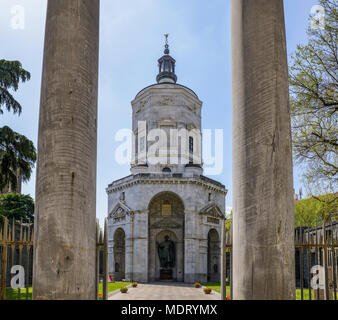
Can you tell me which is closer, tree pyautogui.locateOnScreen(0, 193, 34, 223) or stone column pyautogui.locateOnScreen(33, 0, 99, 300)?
stone column pyautogui.locateOnScreen(33, 0, 99, 300)

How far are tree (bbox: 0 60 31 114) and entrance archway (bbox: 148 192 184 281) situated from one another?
2015 cm

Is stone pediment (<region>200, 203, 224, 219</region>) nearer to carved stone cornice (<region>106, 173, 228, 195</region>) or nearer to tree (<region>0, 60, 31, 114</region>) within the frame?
carved stone cornice (<region>106, 173, 228, 195</region>)

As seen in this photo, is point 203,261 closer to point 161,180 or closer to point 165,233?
point 165,233

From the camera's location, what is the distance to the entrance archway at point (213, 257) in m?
36.9

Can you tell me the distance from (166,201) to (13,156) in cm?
2233

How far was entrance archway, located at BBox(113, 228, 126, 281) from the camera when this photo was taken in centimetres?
3685

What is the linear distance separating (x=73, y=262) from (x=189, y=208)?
32073mm

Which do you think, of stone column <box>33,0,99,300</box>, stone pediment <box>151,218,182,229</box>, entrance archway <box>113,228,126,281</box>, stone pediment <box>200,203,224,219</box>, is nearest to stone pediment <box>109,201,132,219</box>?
entrance archway <box>113,228,126,281</box>

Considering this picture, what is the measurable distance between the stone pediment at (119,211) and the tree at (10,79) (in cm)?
1951

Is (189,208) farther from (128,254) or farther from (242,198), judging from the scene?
(242,198)

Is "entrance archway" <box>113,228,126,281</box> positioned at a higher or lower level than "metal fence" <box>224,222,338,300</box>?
lower

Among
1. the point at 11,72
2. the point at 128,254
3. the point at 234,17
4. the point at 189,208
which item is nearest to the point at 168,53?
the point at 189,208

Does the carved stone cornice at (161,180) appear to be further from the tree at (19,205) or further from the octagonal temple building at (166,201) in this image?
the tree at (19,205)
